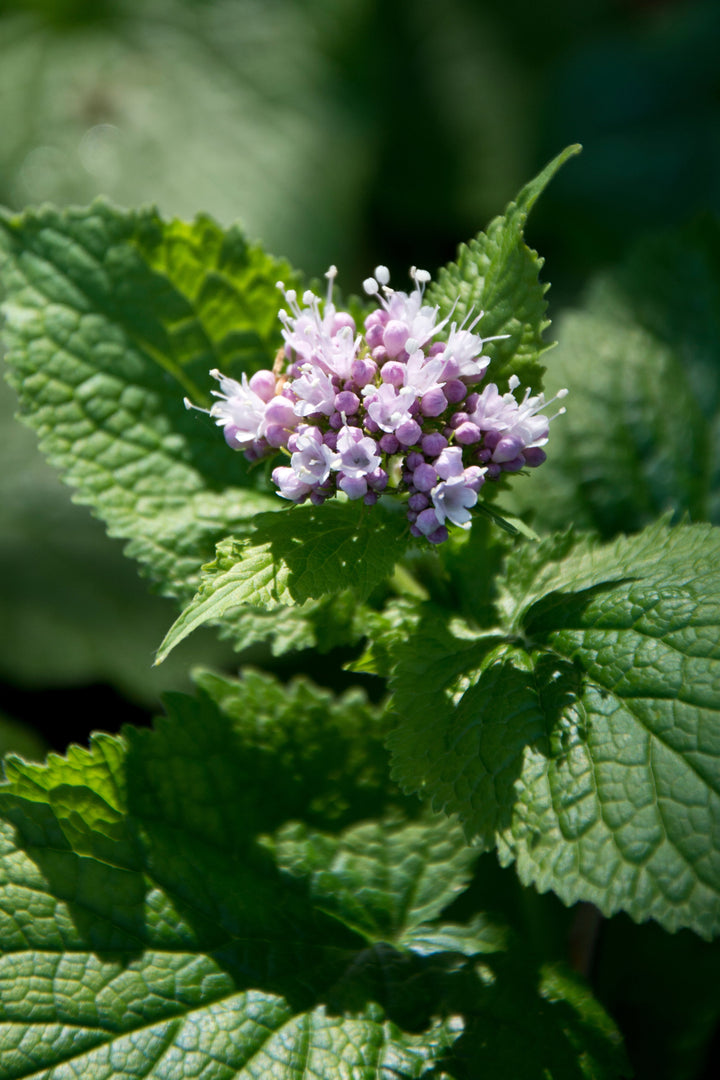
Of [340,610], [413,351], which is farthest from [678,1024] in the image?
[413,351]

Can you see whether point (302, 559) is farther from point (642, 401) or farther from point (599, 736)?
point (642, 401)

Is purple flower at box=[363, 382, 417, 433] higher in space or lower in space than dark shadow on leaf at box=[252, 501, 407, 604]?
higher

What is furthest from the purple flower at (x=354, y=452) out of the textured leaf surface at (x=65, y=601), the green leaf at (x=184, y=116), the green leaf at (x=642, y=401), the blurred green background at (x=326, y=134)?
the green leaf at (x=184, y=116)

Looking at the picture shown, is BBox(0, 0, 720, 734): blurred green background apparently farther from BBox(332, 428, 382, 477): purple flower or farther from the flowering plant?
BBox(332, 428, 382, 477): purple flower

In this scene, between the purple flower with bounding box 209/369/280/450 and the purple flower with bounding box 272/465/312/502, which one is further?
the purple flower with bounding box 209/369/280/450

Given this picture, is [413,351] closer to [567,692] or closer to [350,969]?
[567,692]

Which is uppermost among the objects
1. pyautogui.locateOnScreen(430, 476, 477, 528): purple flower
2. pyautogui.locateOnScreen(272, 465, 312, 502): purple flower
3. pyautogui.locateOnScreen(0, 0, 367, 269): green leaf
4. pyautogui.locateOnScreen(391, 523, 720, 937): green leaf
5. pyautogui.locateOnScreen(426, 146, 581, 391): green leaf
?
pyautogui.locateOnScreen(0, 0, 367, 269): green leaf

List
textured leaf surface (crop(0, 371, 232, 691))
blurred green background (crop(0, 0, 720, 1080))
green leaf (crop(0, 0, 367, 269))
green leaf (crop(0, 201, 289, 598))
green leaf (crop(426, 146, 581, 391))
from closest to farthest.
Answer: green leaf (crop(426, 146, 581, 391)), green leaf (crop(0, 201, 289, 598)), textured leaf surface (crop(0, 371, 232, 691)), blurred green background (crop(0, 0, 720, 1080)), green leaf (crop(0, 0, 367, 269))

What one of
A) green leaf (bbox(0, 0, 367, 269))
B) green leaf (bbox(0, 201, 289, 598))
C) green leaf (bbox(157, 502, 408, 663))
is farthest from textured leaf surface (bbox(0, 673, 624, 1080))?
green leaf (bbox(0, 0, 367, 269))
